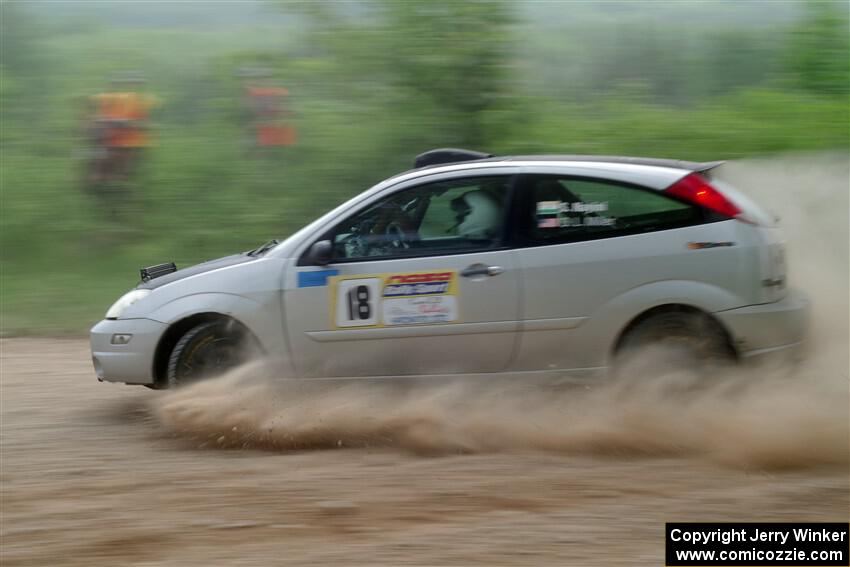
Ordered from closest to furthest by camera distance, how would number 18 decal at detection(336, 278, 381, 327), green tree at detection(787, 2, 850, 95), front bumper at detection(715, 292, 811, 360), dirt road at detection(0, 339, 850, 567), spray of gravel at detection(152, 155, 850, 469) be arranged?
dirt road at detection(0, 339, 850, 567) < spray of gravel at detection(152, 155, 850, 469) < front bumper at detection(715, 292, 811, 360) < number 18 decal at detection(336, 278, 381, 327) < green tree at detection(787, 2, 850, 95)

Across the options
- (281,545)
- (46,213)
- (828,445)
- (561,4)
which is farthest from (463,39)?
(281,545)

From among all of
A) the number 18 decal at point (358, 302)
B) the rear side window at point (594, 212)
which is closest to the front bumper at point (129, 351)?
the number 18 decal at point (358, 302)

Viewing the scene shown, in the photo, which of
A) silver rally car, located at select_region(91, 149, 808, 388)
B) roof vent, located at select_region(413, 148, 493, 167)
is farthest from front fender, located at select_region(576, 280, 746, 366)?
roof vent, located at select_region(413, 148, 493, 167)

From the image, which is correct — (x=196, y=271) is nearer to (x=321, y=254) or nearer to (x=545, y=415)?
(x=321, y=254)

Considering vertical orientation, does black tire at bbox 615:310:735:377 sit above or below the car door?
below

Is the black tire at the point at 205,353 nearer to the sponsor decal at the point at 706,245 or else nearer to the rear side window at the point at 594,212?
the rear side window at the point at 594,212

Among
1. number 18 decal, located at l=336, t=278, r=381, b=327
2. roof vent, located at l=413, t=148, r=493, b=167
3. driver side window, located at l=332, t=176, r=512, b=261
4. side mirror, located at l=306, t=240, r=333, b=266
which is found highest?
roof vent, located at l=413, t=148, r=493, b=167

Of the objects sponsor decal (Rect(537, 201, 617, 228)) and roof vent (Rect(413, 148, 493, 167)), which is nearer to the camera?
sponsor decal (Rect(537, 201, 617, 228))

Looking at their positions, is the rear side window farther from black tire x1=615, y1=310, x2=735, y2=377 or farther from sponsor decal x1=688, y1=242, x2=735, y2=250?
black tire x1=615, y1=310, x2=735, y2=377

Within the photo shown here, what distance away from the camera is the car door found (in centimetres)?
580

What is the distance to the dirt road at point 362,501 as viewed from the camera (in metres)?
4.23

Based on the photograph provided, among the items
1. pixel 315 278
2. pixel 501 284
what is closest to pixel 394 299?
pixel 315 278

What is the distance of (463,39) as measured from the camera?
12578 mm

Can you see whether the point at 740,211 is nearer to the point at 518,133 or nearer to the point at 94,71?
the point at 518,133
